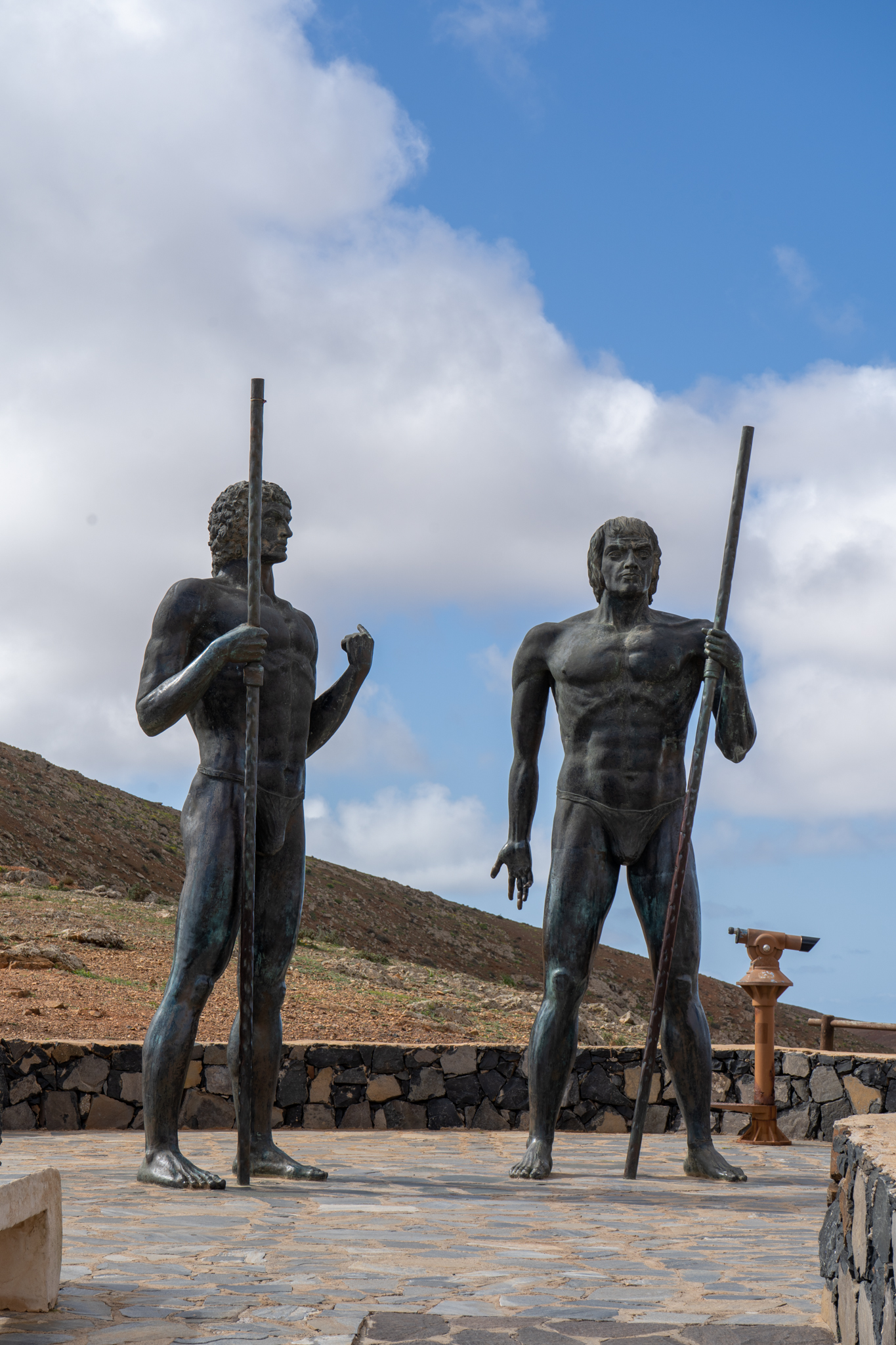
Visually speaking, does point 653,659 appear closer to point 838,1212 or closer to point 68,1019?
point 838,1212

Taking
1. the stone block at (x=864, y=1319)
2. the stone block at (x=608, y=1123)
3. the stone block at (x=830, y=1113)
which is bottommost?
the stone block at (x=608, y=1123)

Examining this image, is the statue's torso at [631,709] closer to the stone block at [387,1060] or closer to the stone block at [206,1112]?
the stone block at [387,1060]

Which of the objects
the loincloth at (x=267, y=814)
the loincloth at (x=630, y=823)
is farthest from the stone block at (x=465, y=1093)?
the loincloth at (x=267, y=814)

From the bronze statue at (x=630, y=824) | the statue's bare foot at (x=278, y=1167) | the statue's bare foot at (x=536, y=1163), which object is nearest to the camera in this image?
the statue's bare foot at (x=278, y=1167)

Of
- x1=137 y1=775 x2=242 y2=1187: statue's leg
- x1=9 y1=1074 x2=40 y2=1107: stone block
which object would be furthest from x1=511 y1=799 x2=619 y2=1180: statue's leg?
x1=9 y1=1074 x2=40 y2=1107: stone block

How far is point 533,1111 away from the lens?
6.19 metres

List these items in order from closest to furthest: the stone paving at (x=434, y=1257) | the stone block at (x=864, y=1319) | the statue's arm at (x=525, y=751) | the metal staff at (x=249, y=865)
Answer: the stone block at (x=864, y=1319), the stone paving at (x=434, y=1257), the metal staff at (x=249, y=865), the statue's arm at (x=525, y=751)

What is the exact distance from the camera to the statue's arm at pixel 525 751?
651 centimetres

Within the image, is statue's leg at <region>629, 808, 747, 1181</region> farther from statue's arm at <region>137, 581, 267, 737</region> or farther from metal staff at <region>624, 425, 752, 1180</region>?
statue's arm at <region>137, 581, 267, 737</region>

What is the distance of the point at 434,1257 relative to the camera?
4.05 meters

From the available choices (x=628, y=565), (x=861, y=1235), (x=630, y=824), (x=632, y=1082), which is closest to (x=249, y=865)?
(x=630, y=824)

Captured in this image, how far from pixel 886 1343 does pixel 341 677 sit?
426 cm

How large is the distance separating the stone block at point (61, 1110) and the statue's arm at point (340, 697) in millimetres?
3600

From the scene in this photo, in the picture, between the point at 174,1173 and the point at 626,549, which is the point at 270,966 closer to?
the point at 174,1173
